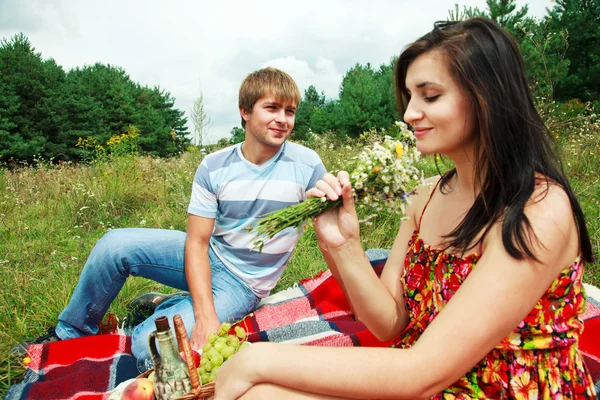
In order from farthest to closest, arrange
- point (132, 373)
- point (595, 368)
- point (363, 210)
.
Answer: point (363, 210), point (132, 373), point (595, 368)

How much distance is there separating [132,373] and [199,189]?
1.37 meters

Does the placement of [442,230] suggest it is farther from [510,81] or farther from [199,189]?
[199,189]

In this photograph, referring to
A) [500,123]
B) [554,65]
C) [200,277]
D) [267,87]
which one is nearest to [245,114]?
[267,87]

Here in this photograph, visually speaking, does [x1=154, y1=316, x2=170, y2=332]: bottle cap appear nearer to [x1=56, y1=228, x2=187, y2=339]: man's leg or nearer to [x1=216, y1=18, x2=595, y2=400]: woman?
[x1=216, y1=18, x2=595, y2=400]: woman

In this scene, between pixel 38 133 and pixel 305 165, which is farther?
pixel 38 133

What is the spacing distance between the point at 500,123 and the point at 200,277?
230 centimetres

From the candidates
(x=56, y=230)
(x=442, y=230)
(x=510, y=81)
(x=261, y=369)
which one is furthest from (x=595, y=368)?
(x=56, y=230)

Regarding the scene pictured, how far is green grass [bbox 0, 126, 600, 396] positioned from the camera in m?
3.60

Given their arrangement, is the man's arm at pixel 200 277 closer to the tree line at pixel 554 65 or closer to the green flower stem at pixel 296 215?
the green flower stem at pixel 296 215

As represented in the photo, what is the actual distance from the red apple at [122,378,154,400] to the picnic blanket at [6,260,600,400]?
71 cm

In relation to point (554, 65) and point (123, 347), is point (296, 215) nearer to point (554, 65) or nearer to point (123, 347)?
point (123, 347)

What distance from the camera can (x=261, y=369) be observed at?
4.50 feet

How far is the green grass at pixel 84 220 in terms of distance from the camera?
3.60m

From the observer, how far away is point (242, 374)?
139 centimetres
